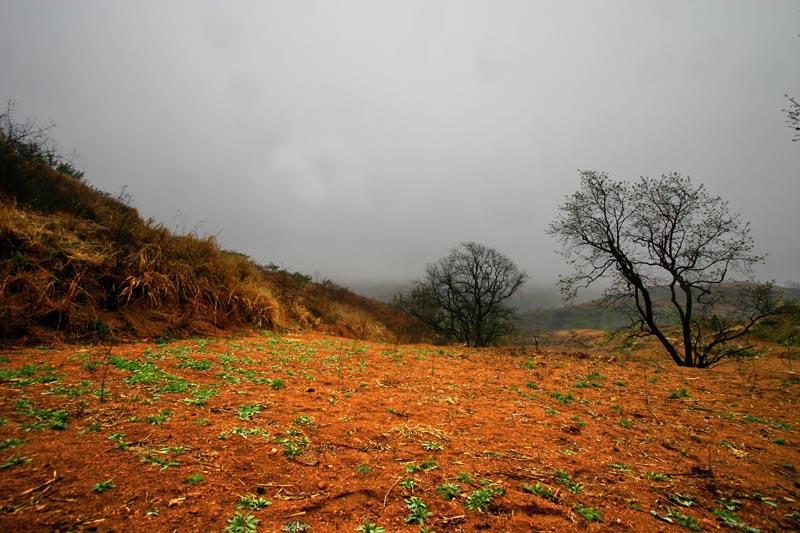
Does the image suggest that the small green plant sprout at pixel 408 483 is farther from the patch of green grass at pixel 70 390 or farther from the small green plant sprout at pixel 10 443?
the patch of green grass at pixel 70 390

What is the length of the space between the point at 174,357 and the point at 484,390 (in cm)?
572

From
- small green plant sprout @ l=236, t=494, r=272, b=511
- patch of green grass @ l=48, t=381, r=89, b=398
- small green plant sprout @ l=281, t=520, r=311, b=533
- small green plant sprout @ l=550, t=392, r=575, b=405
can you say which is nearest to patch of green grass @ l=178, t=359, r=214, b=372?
patch of green grass @ l=48, t=381, r=89, b=398

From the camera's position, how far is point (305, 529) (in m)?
2.23

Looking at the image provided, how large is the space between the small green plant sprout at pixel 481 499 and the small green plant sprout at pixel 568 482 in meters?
0.73

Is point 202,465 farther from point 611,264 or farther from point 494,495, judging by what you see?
point 611,264

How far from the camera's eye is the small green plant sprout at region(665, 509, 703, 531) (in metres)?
2.63

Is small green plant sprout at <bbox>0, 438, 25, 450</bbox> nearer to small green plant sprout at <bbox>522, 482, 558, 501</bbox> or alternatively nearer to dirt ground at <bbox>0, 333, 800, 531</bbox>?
dirt ground at <bbox>0, 333, 800, 531</bbox>

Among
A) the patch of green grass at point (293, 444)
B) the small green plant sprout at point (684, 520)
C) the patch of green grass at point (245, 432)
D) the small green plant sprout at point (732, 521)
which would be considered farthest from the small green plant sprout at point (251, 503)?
the small green plant sprout at point (732, 521)

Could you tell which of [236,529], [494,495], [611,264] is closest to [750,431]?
[494,495]

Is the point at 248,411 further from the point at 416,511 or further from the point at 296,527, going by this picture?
the point at 416,511

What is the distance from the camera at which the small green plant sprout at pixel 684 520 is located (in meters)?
2.63

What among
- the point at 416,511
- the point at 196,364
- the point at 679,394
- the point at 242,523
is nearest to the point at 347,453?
the point at 416,511

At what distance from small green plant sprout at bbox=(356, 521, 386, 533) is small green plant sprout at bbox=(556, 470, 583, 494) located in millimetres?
1850

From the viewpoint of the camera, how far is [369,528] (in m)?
2.31
